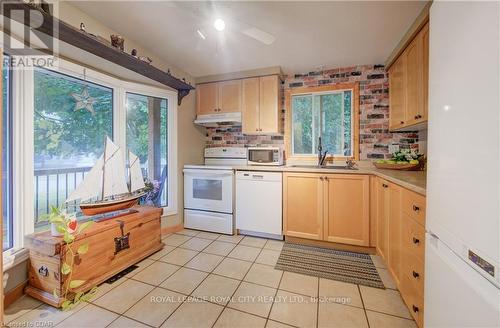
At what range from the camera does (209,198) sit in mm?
2980

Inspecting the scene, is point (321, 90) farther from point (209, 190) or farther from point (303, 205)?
point (209, 190)

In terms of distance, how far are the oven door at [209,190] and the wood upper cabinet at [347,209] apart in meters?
1.26

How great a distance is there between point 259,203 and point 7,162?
235cm

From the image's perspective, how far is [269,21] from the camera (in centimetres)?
191

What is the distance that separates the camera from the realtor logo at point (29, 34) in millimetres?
1275

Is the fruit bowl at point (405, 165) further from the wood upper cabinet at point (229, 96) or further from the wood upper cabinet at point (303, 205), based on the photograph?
the wood upper cabinet at point (229, 96)

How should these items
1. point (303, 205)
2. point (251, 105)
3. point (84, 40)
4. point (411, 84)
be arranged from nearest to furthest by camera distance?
point (84, 40) → point (411, 84) → point (303, 205) → point (251, 105)

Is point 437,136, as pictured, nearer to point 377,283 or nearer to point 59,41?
point 377,283

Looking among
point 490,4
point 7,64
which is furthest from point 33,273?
point 490,4

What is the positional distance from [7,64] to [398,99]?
357cm

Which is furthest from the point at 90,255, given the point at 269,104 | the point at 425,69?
the point at 425,69

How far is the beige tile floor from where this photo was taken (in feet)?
4.59

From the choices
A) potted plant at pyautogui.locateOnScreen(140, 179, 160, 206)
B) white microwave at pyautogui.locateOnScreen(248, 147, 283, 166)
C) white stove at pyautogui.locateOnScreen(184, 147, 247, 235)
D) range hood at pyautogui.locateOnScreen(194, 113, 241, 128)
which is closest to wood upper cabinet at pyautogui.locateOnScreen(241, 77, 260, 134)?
range hood at pyautogui.locateOnScreen(194, 113, 241, 128)

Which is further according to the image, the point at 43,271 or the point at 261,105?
the point at 261,105
